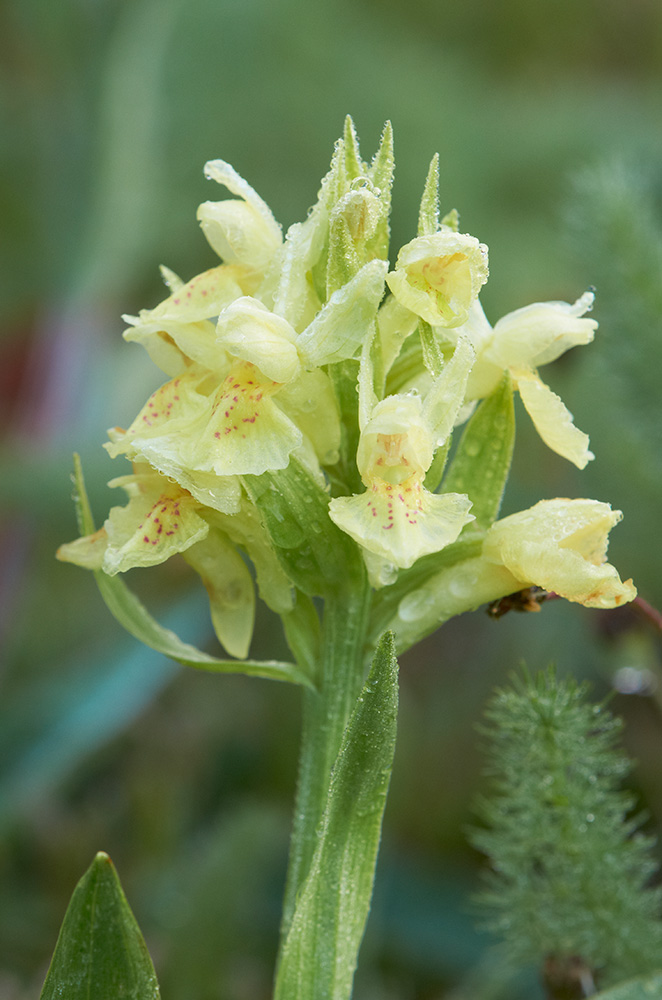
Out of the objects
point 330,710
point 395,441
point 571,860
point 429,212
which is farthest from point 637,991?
point 429,212

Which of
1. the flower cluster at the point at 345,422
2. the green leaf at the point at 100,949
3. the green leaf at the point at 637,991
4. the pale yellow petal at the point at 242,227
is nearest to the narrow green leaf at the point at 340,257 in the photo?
the flower cluster at the point at 345,422

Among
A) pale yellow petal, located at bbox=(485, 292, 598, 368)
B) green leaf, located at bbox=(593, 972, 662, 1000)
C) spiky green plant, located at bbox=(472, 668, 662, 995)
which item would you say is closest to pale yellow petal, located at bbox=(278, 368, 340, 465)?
pale yellow petal, located at bbox=(485, 292, 598, 368)

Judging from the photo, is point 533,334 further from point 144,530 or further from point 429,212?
point 144,530

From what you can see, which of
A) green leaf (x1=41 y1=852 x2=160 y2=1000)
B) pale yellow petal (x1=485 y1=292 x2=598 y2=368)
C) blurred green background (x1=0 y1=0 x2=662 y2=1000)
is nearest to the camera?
green leaf (x1=41 y1=852 x2=160 y2=1000)

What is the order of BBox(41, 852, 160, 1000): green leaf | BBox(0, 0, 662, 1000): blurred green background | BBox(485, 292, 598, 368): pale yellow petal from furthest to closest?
1. BBox(0, 0, 662, 1000): blurred green background
2. BBox(485, 292, 598, 368): pale yellow petal
3. BBox(41, 852, 160, 1000): green leaf

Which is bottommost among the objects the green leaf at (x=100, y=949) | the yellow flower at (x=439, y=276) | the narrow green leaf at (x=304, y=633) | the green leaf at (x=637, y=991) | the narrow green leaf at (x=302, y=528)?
the green leaf at (x=637, y=991)

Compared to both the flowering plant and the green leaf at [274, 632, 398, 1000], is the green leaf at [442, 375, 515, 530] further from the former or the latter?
the green leaf at [274, 632, 398, 1000]

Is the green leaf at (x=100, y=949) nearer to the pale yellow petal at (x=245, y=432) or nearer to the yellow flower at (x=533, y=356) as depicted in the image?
the pale yellow petal at (x=245, y=432)
